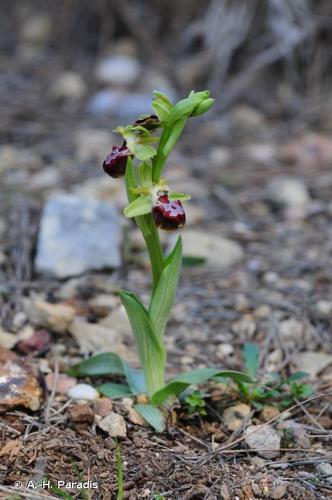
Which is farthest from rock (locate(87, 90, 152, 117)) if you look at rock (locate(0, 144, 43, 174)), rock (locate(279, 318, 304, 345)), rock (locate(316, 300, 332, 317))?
rock (locate(279, 318, 304, 345))

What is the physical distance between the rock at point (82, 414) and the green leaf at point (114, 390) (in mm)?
124

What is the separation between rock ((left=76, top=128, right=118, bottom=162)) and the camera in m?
4.24

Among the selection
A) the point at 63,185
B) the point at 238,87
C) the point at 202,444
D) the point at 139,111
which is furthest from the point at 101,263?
the point at 238,87

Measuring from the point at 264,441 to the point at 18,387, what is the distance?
71 centimetres

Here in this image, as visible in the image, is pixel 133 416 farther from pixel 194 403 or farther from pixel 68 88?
pixel 68 88

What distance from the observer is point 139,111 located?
15.8 feet

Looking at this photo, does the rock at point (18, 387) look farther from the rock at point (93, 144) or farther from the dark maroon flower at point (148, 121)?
the rock at point (93, 144)

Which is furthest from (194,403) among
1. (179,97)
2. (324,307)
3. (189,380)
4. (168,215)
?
(179,97)

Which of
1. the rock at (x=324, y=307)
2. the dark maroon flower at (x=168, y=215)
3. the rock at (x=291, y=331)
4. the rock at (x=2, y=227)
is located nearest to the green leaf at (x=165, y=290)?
the dark maroon flower at (x=168, y=215)

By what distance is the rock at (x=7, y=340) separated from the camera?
2291mm

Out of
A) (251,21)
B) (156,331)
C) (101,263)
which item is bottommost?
(156,331)

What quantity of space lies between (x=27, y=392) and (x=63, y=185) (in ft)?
6.60

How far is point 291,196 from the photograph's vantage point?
3762 mm

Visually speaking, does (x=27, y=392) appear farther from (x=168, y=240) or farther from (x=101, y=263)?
(x=168, y=240)
